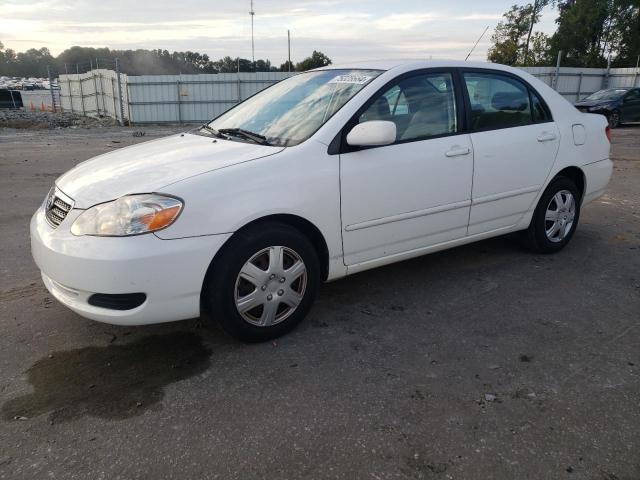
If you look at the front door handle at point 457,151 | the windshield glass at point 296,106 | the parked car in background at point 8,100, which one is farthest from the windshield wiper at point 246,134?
the parked car in background at point 8,100

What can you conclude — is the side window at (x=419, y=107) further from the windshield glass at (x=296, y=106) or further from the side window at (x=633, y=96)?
the side window at (x=633, y=96)

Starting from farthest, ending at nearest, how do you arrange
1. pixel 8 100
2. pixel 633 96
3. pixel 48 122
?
pixel 8 100 → pixel 48 122 → pixel 633 96

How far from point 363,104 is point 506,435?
2086mm

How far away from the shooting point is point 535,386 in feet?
8.96

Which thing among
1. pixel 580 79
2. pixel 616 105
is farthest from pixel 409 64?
pixel 580 79

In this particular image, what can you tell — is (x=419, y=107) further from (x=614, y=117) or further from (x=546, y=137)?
(x=614, y=117)

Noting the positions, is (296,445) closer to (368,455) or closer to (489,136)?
(368,455)

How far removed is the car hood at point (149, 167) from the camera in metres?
2.88

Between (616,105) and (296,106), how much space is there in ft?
63.1

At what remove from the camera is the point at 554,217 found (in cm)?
467

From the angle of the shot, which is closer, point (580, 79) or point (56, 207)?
point (56, 207)

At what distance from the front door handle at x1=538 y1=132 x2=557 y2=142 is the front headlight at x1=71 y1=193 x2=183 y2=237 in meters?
3.04

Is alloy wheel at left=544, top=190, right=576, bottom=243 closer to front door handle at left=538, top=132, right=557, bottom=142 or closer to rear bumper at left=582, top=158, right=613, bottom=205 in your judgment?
rear bumper at left=582, top=158, right=613, bottom=205

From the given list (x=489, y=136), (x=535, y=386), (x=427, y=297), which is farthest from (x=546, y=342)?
(x=489, y=136)
